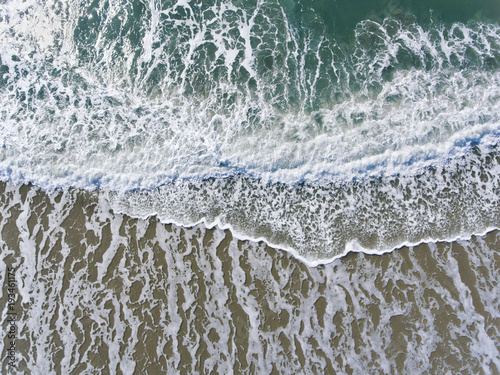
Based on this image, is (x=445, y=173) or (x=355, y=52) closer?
(x=445, y=173)

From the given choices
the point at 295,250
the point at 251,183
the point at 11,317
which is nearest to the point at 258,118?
the point at 251,183

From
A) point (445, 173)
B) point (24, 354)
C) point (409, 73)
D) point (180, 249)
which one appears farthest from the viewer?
point (409, 73)

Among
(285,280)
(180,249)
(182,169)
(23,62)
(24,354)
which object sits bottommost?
(24,354)

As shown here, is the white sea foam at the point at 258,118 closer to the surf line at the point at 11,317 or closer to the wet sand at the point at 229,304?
the wet sand at the point at 229,304

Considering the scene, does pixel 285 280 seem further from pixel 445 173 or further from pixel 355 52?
pixel 355 52

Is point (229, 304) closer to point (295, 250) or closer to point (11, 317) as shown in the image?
point (295, 250)

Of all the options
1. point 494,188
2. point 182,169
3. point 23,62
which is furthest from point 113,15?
point 494,188

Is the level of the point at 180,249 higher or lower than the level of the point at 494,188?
lower

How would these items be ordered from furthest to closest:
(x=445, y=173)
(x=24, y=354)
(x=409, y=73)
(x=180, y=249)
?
(x=409, y=73), (x=445, y=173), (x=180, y=249), (x=24, y=354)
